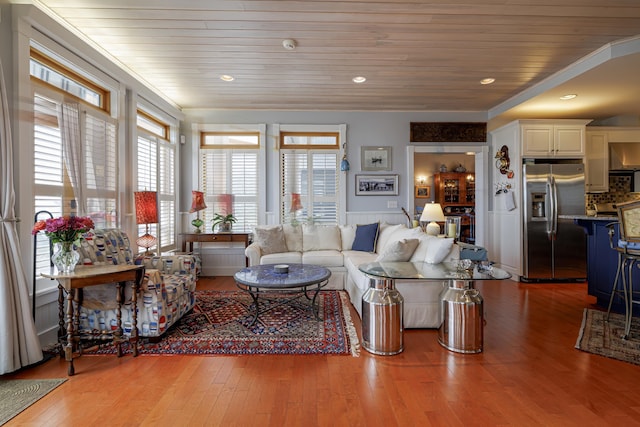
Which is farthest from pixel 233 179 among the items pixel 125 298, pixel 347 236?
pixel 125 298

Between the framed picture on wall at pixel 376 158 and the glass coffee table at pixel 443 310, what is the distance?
117 inches

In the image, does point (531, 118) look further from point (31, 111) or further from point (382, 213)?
point (31, 111)

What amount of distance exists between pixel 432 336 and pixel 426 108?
375 cm

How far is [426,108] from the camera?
5191 millimetres

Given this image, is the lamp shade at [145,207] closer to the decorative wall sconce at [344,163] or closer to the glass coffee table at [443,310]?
the glass coffee table at [443,310]

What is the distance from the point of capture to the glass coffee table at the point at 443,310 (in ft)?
8.00

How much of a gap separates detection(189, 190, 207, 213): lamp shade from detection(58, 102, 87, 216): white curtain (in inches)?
70.5

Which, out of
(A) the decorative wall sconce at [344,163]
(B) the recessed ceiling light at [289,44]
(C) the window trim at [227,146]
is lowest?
(A) the decorative wall sconce at [344,163]

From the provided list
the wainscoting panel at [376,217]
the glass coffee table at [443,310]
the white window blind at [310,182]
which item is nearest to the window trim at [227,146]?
the white window blind at [310,182]

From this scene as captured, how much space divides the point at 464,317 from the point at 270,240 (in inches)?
109

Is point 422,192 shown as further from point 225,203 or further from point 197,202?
point 197,202

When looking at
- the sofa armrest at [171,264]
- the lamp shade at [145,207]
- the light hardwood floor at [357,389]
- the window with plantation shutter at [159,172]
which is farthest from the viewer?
the window with plantation shutter at [159,172]

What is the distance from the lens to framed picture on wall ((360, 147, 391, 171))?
17.4 ft

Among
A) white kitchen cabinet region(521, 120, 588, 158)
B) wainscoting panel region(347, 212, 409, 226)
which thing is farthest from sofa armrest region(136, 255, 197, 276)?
white kitchen cabinet region(521, 120, 588, 158)
